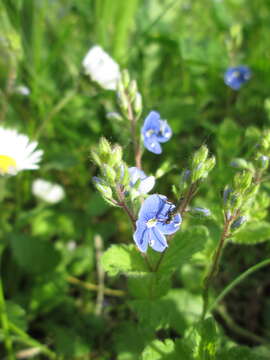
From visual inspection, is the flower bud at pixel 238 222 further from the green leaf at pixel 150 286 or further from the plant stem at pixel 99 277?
the plant stem at pixel 99 277

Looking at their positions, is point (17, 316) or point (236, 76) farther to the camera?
point (236, 76)

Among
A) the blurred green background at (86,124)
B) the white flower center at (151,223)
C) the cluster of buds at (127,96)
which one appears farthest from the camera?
the blurred green background at (86,124)

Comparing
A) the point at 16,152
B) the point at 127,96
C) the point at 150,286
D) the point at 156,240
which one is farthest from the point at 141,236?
the point at 16,152

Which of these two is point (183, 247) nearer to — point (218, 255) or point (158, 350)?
point (218, 255)

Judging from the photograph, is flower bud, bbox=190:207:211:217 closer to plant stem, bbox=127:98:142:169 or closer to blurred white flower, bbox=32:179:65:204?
plant stem, bbox=127:98:142:169

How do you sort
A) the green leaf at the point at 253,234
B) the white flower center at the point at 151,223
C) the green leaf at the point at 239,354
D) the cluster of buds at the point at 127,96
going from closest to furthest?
the white flower center at the point at 151,223
the green leaf at the point at 239,354
the cluster of buds at the point at 127,96
the green leaf at the point at 253,234

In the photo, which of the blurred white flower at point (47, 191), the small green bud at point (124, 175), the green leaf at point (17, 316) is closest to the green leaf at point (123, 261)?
the small green bud at point (124, 175)
